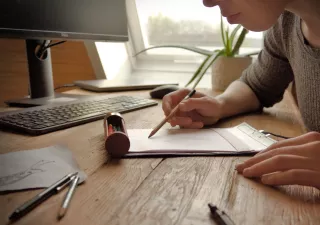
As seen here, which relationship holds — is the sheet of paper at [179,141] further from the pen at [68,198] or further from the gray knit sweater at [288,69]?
the gray knit sweater at [288,69]

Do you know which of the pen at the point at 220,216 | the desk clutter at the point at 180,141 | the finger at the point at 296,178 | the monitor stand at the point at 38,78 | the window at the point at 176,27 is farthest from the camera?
the window at the point at 176,27

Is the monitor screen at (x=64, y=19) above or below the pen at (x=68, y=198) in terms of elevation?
above

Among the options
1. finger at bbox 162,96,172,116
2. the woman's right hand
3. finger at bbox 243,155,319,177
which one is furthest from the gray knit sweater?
finger at bbox 243,155,319,177

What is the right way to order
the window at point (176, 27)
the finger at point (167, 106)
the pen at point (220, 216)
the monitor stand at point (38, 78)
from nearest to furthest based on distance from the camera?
the pen at point (220, 216)
the finger at point (167, 106)
the monitor stand at point (38, 78)
the window at point (176, 27)

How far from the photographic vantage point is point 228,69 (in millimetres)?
1594

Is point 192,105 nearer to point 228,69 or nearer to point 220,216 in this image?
point 220,216

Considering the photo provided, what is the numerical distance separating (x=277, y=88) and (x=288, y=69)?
7 cm

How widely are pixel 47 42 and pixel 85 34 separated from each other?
0.12 m

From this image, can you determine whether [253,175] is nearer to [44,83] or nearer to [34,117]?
[34,117]

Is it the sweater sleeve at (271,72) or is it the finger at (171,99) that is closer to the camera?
the finger at (171,99)

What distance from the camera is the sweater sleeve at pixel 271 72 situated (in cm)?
110

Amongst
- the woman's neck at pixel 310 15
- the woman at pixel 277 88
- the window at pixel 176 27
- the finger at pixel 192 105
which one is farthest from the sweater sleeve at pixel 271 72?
the window at pixel 176 27

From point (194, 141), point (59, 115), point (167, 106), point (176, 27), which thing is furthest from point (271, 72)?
point (176, 27)

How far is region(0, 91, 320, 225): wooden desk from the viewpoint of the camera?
40cm
